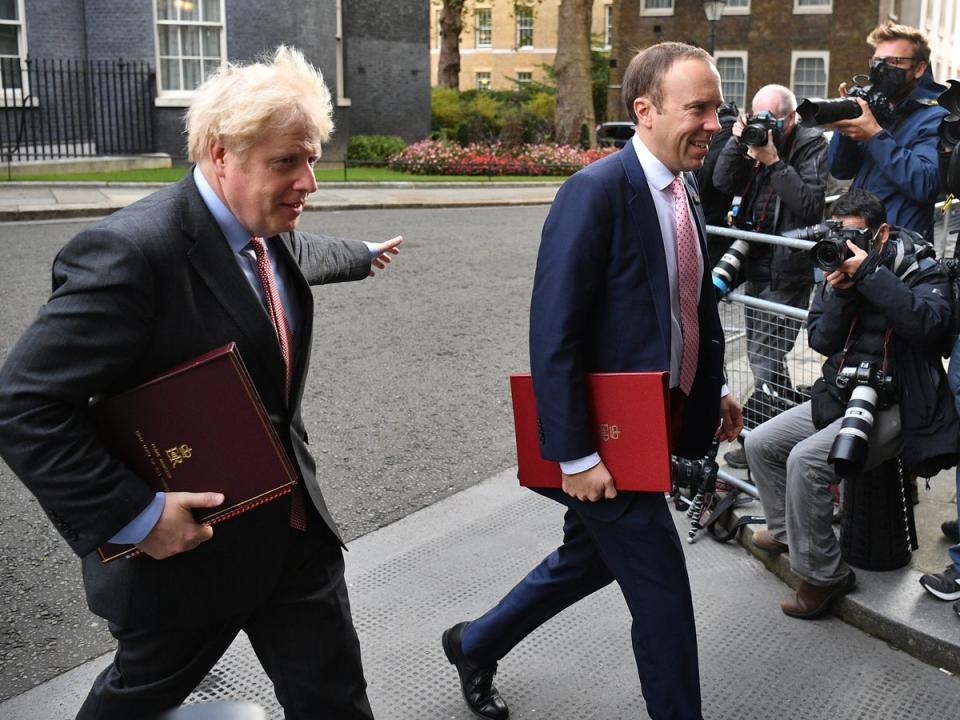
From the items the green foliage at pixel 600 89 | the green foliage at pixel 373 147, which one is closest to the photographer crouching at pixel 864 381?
the green foliage at pixel 373 147

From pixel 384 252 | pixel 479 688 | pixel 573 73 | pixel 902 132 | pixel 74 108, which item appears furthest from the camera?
pixel 573 73

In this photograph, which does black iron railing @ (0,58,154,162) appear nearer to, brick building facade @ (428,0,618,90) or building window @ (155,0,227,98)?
building window @ (155,0,227,98)

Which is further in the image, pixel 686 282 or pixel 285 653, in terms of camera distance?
pixel 686 282

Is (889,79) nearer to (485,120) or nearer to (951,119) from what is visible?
(951,119)

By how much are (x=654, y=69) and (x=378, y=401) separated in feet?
14.2

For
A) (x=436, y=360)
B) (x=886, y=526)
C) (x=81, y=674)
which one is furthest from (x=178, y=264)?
(x=436, y=360)

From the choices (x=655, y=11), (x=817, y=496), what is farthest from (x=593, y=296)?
(x=655, y=11)

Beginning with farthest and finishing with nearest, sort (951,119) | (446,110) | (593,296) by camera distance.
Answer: (446,110) → (951,119) → (593,296)

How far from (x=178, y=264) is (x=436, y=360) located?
5757 millimetres

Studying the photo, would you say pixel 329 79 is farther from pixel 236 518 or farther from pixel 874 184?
pixel 236 518

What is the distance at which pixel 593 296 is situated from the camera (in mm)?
2834

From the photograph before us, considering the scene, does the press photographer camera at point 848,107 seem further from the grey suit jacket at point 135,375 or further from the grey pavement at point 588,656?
the grey suit jacket at point 135,375

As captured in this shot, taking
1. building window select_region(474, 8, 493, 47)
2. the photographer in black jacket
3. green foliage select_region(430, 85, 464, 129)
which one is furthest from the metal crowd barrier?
building window select_region(474, 8, 493, 47)

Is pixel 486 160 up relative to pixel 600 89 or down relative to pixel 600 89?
down
